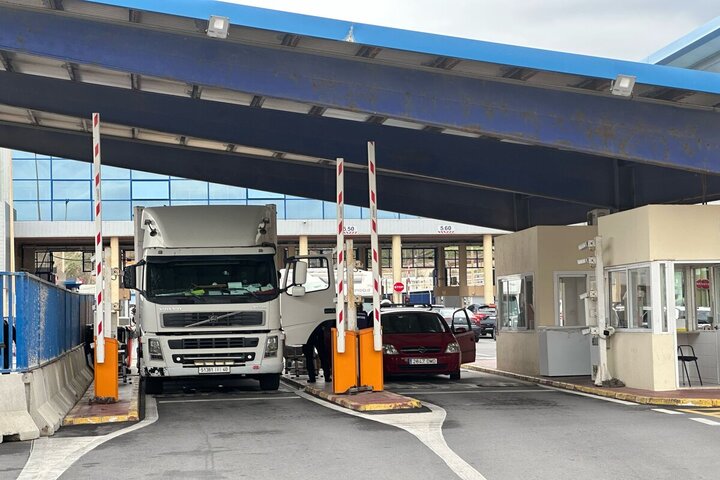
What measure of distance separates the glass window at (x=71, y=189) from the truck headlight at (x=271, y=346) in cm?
4236

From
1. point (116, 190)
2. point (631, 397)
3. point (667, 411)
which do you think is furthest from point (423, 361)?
point (116, 190)

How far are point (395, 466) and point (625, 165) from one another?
13798 mm

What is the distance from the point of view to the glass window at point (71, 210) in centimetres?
5850

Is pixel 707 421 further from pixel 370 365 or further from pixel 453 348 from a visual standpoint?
pixel 453 348

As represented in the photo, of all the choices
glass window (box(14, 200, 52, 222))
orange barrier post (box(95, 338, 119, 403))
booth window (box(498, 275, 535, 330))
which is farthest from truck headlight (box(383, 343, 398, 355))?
glass window (box(14, 200, 52, 222))

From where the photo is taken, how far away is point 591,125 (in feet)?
54.7

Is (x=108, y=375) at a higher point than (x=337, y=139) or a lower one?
lower

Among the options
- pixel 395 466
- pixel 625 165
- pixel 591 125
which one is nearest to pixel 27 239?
pixel 625 165

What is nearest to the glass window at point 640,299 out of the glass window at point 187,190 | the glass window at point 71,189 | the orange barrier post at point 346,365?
the orange barrier post at point 346,365

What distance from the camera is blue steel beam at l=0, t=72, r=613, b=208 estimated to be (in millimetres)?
18438

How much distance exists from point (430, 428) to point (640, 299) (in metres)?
6.64

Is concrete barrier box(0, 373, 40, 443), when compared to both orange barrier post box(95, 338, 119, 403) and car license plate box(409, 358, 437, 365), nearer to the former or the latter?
orange barrier post box(95, 338, 119, 403)

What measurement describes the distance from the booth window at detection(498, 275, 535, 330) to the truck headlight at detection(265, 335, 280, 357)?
22.8 feet

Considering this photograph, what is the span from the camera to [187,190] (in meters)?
58.3
